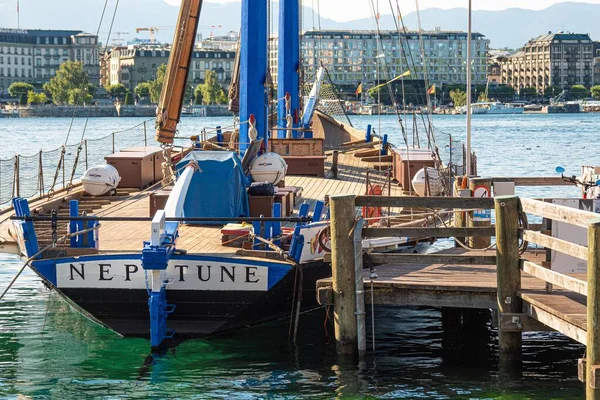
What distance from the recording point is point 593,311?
12.5 metres

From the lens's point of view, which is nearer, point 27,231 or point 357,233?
point 357,233

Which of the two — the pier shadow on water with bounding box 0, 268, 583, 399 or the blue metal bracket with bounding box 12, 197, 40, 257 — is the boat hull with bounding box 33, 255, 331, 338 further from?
the pier shadow on water with bounding box 0, 268, 583, 399

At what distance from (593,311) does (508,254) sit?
2.30m

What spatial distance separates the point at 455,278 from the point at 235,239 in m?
3.63

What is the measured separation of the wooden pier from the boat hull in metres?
1.15

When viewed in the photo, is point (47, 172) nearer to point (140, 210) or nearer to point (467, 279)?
point (140, 210)

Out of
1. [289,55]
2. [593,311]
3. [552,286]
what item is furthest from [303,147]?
[593,311]

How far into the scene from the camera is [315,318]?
1988cm

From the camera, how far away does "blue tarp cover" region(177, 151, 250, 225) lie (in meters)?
18.8

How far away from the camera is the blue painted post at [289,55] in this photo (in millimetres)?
36906

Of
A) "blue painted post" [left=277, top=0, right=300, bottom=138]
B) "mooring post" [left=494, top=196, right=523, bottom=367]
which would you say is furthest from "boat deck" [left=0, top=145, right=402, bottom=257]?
"blue painted post" [left=277, top=0, right=300, bottom=138]

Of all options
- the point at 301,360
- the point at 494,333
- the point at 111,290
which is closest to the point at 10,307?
the point at 111,290

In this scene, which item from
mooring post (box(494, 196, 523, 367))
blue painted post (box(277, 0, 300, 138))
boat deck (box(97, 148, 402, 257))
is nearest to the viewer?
mooring post (box(494, 196, 523, 367))

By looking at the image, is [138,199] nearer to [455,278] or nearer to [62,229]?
[62,229]
